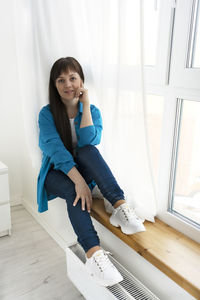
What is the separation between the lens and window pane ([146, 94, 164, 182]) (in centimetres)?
140

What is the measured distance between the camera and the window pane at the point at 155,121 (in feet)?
4.59

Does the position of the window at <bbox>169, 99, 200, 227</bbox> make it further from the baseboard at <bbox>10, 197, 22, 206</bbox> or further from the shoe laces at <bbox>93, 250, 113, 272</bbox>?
the baseboard at <bbox>10, 197, 22, 206</bbox>

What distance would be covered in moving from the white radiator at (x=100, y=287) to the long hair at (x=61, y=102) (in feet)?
1.71

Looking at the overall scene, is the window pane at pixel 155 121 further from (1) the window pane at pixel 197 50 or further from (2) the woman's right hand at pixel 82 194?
(2) the woman's right hand at pixel 82 194

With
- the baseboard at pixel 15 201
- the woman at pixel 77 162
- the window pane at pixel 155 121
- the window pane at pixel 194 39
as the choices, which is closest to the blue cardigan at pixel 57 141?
the woman at pixel 77 162

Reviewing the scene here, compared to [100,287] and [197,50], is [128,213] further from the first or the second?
[197,50]

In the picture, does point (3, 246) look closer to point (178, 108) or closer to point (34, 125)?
point (34, 125)

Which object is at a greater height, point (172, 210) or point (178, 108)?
point (178, 108)

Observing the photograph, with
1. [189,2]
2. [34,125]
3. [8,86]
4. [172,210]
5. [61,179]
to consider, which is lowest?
[172,210]

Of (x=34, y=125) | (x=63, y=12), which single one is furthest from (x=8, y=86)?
(x=63, y=12)

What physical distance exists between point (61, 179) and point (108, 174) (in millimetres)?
244

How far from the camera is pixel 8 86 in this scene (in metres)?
2.11

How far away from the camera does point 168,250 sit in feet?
3.97

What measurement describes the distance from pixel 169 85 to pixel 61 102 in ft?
1.88
